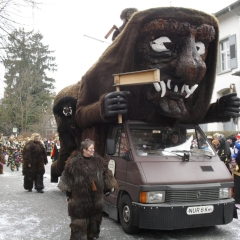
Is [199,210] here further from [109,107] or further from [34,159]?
[34,159]

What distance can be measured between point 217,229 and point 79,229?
2552mm

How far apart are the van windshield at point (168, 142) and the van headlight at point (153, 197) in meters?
0.82

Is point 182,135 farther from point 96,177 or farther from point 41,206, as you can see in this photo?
point 41,206

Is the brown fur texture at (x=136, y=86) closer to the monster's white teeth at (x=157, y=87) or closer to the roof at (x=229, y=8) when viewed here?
the monster's white teeth at (x=157, y=87)

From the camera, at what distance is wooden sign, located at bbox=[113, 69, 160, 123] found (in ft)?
19.3

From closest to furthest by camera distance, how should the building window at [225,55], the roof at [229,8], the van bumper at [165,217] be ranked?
the van bumper at [165,217]
the roof at [229,8]
the building window at [225,55]

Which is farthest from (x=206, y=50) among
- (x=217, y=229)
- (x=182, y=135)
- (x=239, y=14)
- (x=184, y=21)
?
(x=239, y=14)

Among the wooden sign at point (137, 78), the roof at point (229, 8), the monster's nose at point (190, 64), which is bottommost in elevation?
the wooden sign at point (137, 78)

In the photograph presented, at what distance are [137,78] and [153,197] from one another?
2.00 meters

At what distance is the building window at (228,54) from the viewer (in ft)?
57.0

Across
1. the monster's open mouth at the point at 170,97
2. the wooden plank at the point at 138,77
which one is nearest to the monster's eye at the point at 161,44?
the monster's open mouth at the point at 170,97

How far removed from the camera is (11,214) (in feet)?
24.7

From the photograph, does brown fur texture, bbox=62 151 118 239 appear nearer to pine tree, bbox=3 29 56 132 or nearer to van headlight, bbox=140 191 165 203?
van headlight, bbox=140 191 165 203

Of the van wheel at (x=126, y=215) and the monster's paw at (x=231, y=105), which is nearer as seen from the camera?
the van wheel at (x=126, y=215)
